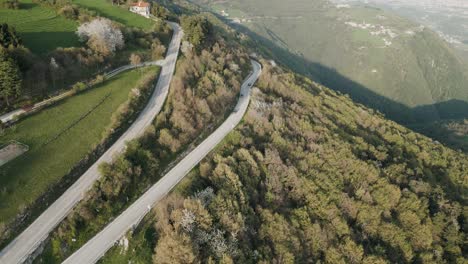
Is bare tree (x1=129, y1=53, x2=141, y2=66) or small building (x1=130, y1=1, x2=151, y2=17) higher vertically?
small building (x1=130, y1=1, x2=151, y2=17)

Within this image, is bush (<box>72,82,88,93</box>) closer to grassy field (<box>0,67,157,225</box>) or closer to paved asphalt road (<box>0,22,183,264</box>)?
grassy field (<box>0,67,157,225</box>)

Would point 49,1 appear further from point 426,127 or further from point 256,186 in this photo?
point 426,127

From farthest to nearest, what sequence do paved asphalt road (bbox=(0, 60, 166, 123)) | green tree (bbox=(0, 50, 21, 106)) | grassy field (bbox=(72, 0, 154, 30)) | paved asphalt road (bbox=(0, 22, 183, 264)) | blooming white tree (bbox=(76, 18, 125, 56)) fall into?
grassy field (bbox=(72, 0, 154, 30))
blooming white tree (bbox=(76, 18, 125, 56))
paved asphalt road (bbox=(0, 60, 166, 123))
green tree (bbox=(0, 50, 21, 106))
paved asphalt road (bbox=(0, 22, 183, 264))

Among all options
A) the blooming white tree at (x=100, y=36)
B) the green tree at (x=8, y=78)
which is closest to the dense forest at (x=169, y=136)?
the blooming white tree at (x=100, y=36)

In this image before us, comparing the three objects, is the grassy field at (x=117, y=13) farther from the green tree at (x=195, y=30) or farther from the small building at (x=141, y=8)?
the green tree at (x=195, y=30)

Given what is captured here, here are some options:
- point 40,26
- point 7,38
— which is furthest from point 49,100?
point 40,26

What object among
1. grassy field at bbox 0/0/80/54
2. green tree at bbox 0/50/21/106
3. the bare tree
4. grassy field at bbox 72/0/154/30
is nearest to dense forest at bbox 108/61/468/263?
the bare tree

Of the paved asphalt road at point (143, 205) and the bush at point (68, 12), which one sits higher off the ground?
the bush at point (68, 12)
